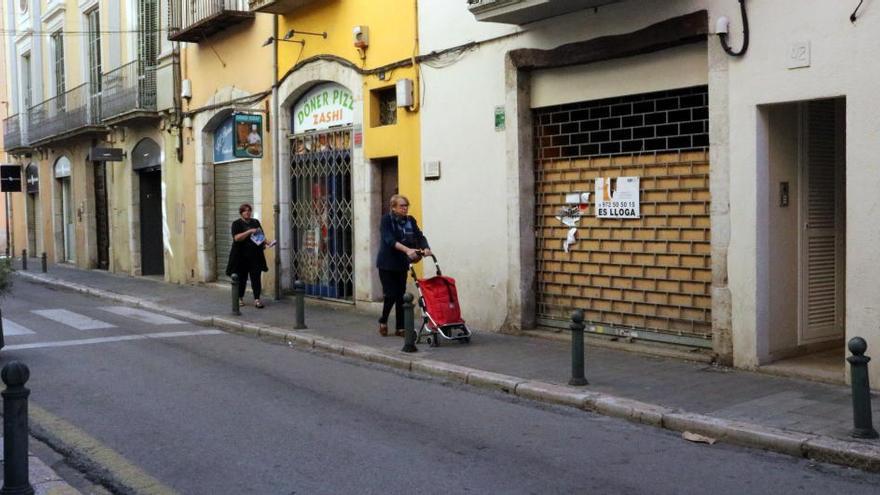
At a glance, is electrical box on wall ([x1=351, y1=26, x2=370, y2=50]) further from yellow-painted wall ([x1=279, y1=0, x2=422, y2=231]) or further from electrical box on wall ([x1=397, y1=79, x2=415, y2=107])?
electrical box on wall ([x1=397, y1=79, x2=415, y2=107])

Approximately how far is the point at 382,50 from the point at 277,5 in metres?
2.69

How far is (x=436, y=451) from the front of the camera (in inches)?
242

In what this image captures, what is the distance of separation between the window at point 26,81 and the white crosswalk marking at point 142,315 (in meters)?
18.1

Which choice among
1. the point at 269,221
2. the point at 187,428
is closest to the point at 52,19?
the point at 269,221

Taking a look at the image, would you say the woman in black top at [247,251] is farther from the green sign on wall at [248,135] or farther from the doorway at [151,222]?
the doorway at [151,222]

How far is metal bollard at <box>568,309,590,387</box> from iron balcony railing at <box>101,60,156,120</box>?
50.0 ft

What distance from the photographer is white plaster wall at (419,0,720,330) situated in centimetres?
1122

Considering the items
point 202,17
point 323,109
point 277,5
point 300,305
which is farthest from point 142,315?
point 202,17

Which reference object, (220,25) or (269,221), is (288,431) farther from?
(220,25)

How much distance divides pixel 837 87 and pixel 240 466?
19.1 ft

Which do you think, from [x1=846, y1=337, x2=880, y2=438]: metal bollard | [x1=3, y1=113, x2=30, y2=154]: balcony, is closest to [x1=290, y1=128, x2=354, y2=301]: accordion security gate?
[x1=846, y1=337, x2=880, y2=438]: metal bollard

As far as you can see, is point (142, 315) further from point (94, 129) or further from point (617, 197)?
point (94, 129)

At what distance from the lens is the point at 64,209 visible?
1107 inches

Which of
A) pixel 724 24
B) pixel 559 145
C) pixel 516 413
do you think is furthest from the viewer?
pixel 559 145
